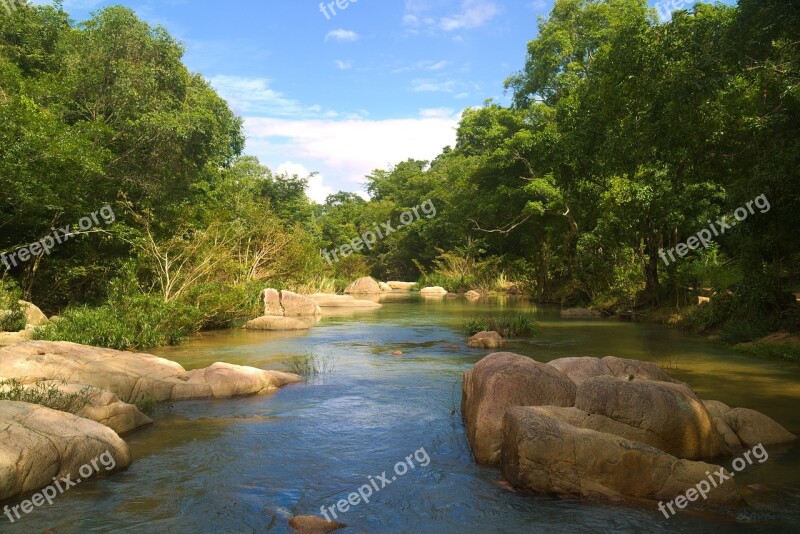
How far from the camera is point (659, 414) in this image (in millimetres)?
6793

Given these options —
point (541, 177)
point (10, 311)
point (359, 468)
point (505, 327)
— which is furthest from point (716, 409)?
point (541, 177)

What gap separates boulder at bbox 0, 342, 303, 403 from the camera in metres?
9.32

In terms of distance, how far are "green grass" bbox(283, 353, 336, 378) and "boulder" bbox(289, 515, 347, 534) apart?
6.88 metres

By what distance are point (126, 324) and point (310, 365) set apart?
16.2 ft

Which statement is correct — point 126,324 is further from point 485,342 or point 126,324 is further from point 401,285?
point 401,285

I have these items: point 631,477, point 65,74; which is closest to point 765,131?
point 631,477

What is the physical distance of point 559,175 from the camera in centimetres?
2397

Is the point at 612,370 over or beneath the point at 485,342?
over

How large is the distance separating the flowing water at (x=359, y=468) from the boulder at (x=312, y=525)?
0.12 metres

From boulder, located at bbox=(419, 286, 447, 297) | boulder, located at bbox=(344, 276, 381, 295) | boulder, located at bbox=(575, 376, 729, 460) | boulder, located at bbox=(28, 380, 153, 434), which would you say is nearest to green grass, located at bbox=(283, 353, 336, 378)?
boulder, located at bbox=(28, 380, 153, 434)

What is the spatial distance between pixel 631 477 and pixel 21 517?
5.63 meters

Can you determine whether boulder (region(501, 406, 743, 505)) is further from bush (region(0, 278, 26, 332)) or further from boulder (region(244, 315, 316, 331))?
boulder (region(244, 315, 316, 331))

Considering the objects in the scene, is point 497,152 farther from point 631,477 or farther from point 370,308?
point 631,477

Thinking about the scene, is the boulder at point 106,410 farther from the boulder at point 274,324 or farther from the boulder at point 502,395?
the boulder at point 274,324
